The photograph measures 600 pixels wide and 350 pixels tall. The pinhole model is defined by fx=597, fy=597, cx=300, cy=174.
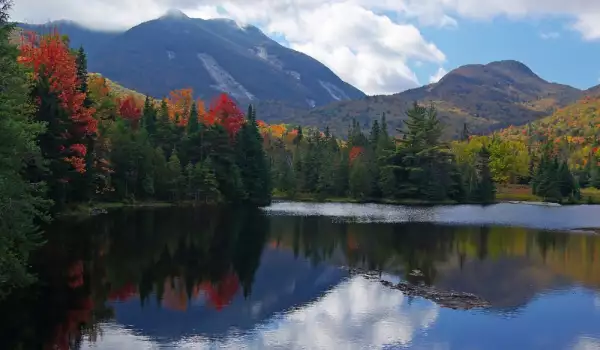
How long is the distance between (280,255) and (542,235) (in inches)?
1459

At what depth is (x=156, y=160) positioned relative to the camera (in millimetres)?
105312

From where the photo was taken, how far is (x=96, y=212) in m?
79.2

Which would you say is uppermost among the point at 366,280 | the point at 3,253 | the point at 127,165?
the point at 127,165

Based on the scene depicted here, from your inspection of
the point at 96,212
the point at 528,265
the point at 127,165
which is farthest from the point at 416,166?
the point at 528,265

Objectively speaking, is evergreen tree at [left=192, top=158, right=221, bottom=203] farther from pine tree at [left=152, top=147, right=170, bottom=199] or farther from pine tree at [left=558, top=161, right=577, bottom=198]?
pine tree at [left=558, top=161, right=577, bottom=198]

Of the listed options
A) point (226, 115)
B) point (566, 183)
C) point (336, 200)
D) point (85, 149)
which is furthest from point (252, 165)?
point (566, 183)

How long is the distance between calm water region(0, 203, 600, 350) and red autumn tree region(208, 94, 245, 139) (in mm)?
58925

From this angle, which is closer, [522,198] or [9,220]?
[9,220]

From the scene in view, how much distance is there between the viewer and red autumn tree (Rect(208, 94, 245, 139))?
128625mm

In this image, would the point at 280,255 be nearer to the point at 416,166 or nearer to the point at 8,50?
the point at 8,50

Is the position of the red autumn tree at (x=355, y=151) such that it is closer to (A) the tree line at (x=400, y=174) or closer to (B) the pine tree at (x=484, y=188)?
(A) the tree line at (x=400, y=174)

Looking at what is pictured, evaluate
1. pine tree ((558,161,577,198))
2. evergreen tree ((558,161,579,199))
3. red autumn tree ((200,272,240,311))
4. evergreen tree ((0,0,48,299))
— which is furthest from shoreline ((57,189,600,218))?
evergreen tree ((0,0,48,299))

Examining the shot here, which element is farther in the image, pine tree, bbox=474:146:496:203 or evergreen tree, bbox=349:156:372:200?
pine tree, bbox=474:146:496:203

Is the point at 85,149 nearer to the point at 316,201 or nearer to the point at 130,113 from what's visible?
the point at 130,113
